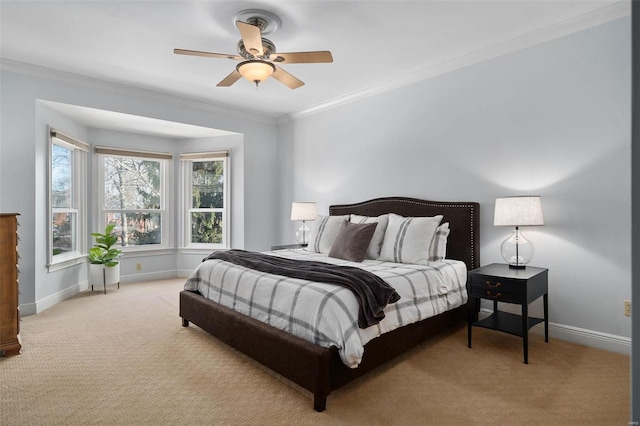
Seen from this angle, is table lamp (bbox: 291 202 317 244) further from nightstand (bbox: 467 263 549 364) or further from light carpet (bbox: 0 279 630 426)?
nightstand (bbox: 467 263 549 364)

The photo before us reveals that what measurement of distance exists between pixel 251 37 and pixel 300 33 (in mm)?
747

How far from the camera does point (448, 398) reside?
6.74 feet

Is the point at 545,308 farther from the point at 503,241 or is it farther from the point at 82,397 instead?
the point at 82,397

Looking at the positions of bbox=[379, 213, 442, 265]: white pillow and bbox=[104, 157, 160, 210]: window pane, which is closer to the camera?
bbox=[379, 213, 442, 265]: white pillow

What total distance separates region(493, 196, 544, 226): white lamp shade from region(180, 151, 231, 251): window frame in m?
4.13

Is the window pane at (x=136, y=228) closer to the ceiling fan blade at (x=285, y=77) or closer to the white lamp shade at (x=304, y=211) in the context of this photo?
the white lamp shade at (x=304, y=211)

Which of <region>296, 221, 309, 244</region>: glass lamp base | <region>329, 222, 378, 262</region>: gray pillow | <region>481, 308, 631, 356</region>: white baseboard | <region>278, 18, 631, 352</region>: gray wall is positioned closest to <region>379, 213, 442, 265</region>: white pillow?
<region>329, 222, 378, 262</region>: gray pillow

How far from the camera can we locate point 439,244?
130 inches

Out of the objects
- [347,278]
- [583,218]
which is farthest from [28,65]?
[583,218]

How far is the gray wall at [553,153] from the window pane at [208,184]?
299cm

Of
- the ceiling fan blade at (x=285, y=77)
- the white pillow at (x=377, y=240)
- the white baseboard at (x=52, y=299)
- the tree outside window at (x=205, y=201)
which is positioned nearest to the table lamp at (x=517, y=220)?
the white pillow at (x=377, y=240)

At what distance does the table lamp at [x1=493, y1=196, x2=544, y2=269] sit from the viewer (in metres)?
2.76

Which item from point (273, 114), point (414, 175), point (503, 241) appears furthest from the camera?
point (273, 114)

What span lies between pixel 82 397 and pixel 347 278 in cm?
173
